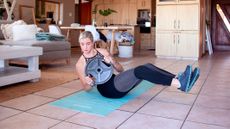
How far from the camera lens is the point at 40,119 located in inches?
79.3

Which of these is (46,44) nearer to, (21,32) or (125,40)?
(21,32)

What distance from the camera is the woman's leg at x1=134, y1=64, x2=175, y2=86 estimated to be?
2094 mm

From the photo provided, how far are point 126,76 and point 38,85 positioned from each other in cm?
144

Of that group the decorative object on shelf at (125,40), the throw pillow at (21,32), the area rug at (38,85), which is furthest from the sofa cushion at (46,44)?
the decorative object on shelf at (125,40)

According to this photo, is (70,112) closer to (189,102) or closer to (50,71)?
(189,102)

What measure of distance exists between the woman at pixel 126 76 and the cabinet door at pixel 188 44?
4149 mm

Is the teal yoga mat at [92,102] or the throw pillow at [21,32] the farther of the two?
the throw pillow at [21,32]

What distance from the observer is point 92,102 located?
2502 millimetres

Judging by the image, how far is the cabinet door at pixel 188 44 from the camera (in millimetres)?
6203

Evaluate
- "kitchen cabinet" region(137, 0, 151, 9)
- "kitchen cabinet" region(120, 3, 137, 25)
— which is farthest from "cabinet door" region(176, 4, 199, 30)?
"kitchen cabinet" region(120, 3, 137, 25)

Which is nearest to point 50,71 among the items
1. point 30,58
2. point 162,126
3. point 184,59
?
point 30,58

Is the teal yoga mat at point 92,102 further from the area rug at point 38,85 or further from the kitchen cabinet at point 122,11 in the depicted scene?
the kitchen cabinet at point 122,11

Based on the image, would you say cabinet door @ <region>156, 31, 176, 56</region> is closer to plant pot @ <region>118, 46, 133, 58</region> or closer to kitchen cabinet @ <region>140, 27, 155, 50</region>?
plant pot @ <region>118, 46, 133, 58</region>

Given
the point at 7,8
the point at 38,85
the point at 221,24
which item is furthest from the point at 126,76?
the point at 221,24
